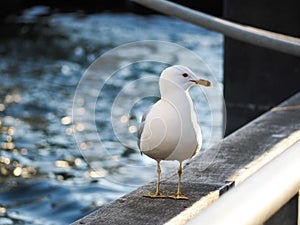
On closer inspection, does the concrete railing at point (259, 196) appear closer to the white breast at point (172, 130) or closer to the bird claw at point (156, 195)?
the white breast at point (172, 130)

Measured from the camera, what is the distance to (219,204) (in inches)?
45.6

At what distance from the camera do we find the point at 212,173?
294cm

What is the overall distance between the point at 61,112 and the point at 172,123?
5.50 meters

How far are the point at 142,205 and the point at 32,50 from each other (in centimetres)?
A: 777

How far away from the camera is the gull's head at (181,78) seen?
2441 millimetres

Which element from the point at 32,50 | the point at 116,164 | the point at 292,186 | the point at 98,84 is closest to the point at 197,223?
the point at 292,186

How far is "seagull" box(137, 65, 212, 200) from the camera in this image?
237 centimetres

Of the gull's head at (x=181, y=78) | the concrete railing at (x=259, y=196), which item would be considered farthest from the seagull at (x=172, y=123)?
the concrete railing at (x=259, y=196)

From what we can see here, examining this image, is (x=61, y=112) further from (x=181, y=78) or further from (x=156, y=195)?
(x=181, y=78)

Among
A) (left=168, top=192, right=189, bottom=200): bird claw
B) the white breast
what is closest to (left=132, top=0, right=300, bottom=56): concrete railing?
(left=168, top=192, right=189, bottom=200): bird claw

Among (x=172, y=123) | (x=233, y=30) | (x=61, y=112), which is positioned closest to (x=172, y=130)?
(x=172, y=123)

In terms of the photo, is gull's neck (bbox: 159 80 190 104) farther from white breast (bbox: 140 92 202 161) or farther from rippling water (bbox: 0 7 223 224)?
rippling water (bbox: 0 7 223 224)

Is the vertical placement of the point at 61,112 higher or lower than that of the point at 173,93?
lower

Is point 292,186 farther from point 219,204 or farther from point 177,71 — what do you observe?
point 177,71
